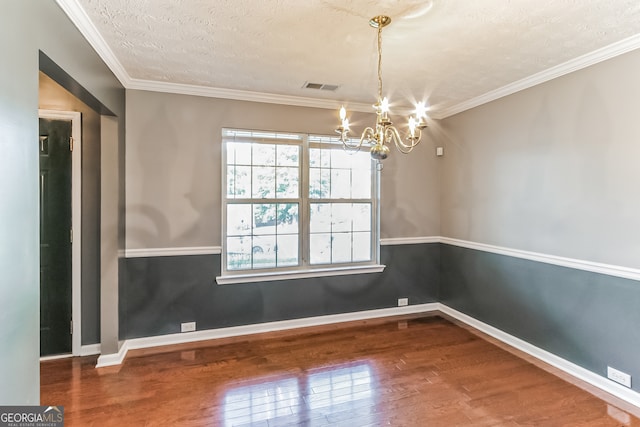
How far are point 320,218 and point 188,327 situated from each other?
72.9 inches

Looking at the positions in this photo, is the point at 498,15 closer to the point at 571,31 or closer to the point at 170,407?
the point at 571,31

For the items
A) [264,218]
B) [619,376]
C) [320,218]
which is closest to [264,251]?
[264,218]

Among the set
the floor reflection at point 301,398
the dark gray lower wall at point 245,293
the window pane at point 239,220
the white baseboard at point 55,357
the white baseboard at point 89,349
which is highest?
the window pane at point 239,220

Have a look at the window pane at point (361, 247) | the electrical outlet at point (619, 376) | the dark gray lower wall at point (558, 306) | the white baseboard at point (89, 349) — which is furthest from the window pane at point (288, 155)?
the electrical outlet at point (619, 376)

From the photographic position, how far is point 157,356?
121 inches

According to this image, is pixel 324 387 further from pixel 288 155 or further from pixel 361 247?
pixel 288 155

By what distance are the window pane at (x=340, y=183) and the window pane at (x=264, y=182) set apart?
732mm

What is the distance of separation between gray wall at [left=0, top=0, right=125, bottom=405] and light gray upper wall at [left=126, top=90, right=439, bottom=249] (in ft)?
5.14

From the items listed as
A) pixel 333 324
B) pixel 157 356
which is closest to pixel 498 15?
pixel 333 324

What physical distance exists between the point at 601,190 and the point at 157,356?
408 cm

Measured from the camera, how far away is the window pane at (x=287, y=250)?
12.4 feet

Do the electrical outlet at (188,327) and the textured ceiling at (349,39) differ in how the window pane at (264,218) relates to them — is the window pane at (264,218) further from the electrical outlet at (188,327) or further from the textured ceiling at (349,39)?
the textured ceiling at (349,39)

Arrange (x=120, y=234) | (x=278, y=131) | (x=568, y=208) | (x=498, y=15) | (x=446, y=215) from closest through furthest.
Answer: (x=498, y=15) → (x=568, y=208) → (x=120, y=234) → (x=278, y=131) → (x=446, y=215)

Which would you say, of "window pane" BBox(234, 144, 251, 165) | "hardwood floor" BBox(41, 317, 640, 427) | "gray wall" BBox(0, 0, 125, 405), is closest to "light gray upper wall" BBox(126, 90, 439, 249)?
"window pane" BBox(234, 144, 251, 165)
